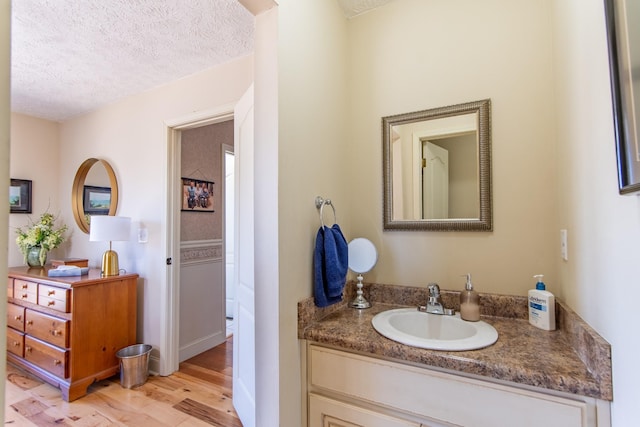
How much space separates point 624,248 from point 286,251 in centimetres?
93

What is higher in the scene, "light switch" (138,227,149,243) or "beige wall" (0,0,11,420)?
"beige wall" (0,0,11,420)

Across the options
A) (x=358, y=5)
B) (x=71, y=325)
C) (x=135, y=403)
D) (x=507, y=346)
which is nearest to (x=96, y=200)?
(x=71, y=325)

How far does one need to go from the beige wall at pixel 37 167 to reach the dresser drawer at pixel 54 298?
36.9 inches

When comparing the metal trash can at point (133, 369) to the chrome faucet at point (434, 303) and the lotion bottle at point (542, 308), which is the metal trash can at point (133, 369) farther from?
the lotion bottle at point (542, 308)

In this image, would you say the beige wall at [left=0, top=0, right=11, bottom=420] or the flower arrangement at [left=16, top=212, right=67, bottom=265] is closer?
the beige wall at [left=0, top=0, right=11, bottom=420]

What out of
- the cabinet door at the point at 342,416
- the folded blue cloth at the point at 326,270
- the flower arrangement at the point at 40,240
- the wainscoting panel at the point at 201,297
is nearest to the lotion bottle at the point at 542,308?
the cabinet door at the point at 342,416

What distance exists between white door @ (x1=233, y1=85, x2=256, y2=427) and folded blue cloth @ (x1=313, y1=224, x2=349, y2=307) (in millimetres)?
512

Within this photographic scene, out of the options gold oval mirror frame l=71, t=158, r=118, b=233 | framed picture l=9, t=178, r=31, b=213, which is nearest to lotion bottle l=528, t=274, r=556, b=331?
gold oval mirror frame l=71, t=158, r=118, b=233

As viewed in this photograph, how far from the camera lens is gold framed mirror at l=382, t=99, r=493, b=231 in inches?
55.1

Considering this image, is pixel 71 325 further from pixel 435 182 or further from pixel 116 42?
pixel 435 182

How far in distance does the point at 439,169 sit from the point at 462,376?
0.92 meters

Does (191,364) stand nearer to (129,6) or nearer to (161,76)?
(161,76)

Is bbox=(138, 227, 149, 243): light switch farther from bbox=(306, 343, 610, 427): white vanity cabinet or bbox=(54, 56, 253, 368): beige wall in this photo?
bbox=(306, 343, 610, 427): white vanity cabinet

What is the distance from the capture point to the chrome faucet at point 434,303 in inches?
53.6
